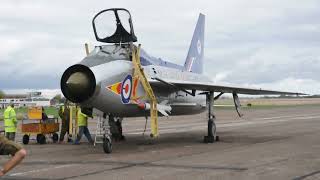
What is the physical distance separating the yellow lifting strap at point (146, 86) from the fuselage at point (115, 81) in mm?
147

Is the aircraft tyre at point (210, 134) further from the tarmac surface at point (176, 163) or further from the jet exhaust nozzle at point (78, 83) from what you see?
the jet exhaust nozzle at point (78, 83)

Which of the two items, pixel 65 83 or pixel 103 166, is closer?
pixel 103 166

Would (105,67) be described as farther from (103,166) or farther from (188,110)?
(188,110)

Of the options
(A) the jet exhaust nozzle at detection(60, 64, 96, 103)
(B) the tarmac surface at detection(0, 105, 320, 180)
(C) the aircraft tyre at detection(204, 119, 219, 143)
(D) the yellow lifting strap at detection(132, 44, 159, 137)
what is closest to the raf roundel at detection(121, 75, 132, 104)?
(D) the yellow lifting strap at detection(132, 44, 159, 137)

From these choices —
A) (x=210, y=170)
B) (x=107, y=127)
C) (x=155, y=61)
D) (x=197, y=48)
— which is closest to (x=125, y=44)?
(x=155, y=61)

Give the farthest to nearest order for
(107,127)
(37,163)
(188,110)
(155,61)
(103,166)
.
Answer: (188,110) < (155,61) < (107,127) < (37,163) < (103,166)

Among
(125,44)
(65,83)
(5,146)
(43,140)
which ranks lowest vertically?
(43,140)

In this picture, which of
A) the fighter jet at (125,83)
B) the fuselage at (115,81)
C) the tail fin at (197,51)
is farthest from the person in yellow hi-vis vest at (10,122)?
the tail fin at (197,51)

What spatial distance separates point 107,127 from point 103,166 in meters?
2.72

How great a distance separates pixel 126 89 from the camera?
1345 cm

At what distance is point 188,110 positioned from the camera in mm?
18406

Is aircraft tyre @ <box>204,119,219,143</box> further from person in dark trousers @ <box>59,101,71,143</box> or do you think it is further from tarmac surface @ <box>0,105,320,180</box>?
person in dark trousers @ <box>59,101,71,143</box>

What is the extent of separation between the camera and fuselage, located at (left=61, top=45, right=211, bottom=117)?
12117 mm

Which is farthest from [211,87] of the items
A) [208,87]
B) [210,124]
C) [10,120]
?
[10,120]
